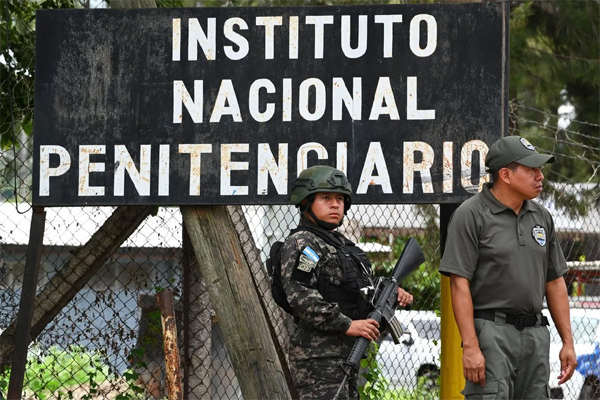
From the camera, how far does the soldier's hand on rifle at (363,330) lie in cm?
415

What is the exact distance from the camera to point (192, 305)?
6.07m

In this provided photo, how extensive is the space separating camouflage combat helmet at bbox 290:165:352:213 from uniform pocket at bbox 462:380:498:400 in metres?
1.13

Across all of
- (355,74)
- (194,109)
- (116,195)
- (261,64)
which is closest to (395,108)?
(355,74)

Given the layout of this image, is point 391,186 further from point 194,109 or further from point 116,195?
point 116,195

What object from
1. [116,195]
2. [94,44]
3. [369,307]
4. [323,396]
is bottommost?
[323,396]

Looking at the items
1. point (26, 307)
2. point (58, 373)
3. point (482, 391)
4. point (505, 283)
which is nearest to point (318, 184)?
point (505, 283)

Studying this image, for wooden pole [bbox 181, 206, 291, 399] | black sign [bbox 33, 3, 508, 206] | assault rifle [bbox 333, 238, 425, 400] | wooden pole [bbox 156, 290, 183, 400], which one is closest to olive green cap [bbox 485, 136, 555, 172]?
black sign [bbox 33, 3, 508, 206]

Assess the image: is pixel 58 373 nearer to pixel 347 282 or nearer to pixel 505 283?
pixel 347 282

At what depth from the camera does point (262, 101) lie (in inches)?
203

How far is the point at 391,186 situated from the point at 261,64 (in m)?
1.05

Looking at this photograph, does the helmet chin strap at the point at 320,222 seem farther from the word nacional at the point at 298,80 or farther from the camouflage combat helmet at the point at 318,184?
the word nacional at the point at 298,80

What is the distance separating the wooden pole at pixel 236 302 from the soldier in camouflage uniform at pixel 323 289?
784mm

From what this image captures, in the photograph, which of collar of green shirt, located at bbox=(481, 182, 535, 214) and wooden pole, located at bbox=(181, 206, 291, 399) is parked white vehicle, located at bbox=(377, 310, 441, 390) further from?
collar of green shirt, located at bbox=(481, 182, 535, 214)

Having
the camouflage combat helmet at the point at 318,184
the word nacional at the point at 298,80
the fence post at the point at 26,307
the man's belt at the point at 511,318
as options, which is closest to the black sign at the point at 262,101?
the word nacional at the point at 298,80
